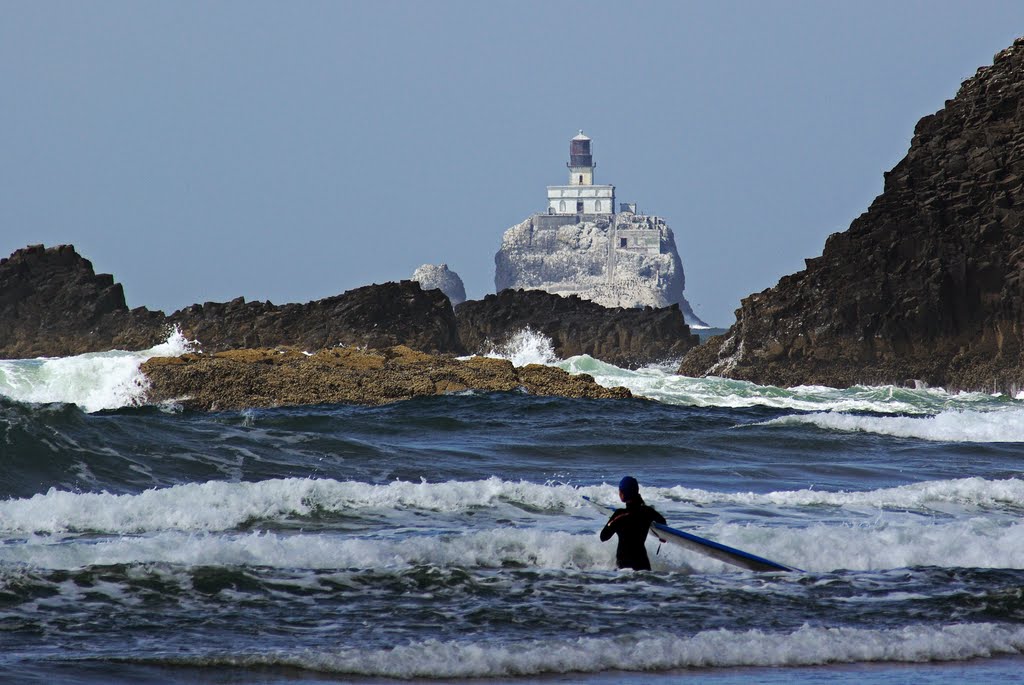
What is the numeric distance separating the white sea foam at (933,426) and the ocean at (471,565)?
13.1ft

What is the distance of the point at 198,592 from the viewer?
9797mm

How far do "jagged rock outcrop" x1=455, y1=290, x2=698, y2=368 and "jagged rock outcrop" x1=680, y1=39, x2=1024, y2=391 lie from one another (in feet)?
90.4

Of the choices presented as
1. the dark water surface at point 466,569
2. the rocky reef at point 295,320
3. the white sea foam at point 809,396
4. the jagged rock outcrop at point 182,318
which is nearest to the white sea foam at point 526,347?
the rocky reef at point 295,320

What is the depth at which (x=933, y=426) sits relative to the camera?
2594 cm

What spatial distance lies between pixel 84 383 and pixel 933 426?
2020 cm

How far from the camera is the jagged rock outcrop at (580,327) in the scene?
7969 cm

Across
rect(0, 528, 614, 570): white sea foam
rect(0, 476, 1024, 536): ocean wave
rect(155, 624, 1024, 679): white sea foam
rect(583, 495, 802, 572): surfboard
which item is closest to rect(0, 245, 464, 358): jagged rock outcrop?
rect(0, 476, 1024, 536): ocean wave

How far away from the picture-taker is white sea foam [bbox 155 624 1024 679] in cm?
794

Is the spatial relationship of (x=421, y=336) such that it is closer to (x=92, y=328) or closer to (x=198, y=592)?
(x=92, y=328)

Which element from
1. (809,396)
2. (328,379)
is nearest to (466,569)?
(328,379)

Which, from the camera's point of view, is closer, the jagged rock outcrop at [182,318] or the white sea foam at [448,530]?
the white sea foam at [448,530]

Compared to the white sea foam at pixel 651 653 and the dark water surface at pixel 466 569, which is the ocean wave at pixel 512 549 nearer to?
the dark water surface at pixel 466 569

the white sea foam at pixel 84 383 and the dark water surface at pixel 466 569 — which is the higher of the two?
the white sea foam at pixel 84 383

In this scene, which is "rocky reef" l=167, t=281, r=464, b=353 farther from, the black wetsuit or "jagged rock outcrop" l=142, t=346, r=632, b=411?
the black wetsuit
